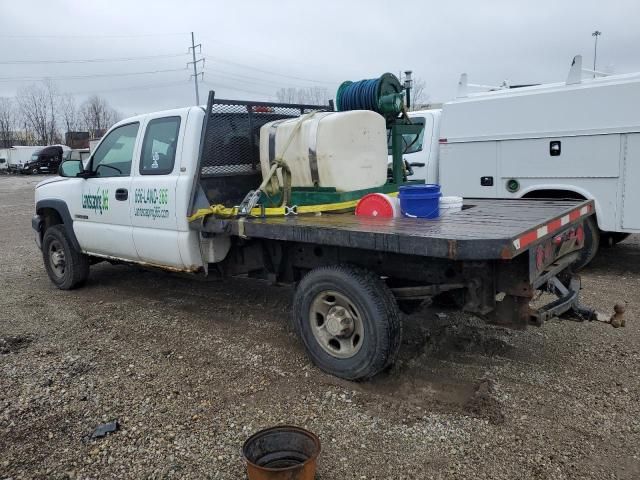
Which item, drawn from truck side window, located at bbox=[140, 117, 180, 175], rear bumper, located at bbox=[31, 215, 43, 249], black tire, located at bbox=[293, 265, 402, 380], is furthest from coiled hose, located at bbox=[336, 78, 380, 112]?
rear bumper, located at bbox=[31, 215, 43, 249]

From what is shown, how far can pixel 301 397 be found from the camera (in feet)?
12.5

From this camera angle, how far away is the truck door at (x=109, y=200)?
5719mm

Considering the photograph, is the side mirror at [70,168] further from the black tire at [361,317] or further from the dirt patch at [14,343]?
the black tire at [361,317]

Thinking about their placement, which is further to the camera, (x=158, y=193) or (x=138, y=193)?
(x=138, y=193)

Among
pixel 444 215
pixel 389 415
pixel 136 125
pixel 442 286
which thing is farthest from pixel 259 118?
pixel 389 415

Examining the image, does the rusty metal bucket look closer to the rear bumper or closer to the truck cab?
the truck cab

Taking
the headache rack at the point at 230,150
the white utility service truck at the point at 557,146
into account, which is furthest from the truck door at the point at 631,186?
the headache rack at the point at 230,150

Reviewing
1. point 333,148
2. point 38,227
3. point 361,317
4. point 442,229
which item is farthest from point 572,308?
point 38,227

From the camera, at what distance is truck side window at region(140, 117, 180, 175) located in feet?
17.0

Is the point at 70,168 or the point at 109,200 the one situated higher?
the point at 70,168

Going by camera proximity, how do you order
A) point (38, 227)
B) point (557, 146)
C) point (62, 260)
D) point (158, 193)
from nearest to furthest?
point (158, 193)
point (557, 146)
point (62, 260)
point (38, 227)

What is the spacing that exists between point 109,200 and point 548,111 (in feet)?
16.8

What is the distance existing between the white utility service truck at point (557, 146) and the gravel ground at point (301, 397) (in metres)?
1.33

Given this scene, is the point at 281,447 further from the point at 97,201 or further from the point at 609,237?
the point at 609,237
